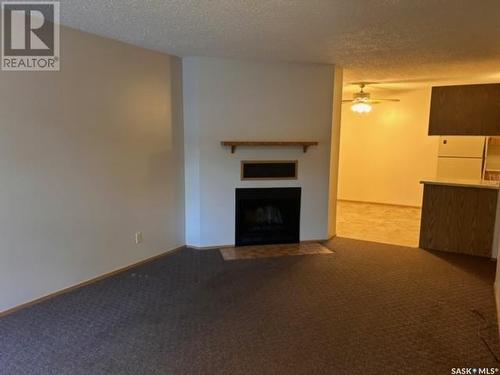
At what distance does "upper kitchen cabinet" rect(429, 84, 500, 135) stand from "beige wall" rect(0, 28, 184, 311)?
11.0ft

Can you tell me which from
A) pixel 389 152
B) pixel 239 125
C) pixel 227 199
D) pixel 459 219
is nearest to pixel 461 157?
pixel 389 152

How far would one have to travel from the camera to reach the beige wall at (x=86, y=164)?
9.65ft

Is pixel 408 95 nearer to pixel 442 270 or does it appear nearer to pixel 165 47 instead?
pixel 442 270

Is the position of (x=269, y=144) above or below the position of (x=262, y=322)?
above

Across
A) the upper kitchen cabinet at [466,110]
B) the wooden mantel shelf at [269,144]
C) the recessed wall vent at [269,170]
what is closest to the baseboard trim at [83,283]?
the recessed wall vent at [269,170]

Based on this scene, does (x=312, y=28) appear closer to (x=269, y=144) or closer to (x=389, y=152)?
(x=269, y=144)

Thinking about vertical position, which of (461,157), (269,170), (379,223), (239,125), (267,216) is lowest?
(379,223)

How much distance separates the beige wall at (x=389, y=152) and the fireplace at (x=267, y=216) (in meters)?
3.51

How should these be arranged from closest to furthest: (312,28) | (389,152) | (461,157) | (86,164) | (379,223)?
(312,28)
(86,164)
(379,223)
(461,157)
(389,152)

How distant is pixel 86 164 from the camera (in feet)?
11.4

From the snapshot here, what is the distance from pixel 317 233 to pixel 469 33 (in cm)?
294

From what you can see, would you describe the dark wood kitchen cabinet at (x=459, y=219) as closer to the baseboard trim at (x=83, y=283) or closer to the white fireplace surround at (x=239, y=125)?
the white fireplace surround at (x=239, y=125)

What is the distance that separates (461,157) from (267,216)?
12.8ft

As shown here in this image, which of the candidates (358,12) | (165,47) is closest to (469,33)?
(358,12)
